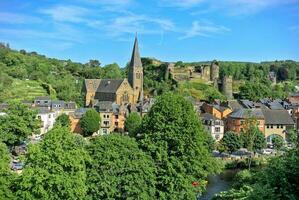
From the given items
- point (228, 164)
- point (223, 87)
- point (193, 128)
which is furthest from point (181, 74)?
point (193, 128)

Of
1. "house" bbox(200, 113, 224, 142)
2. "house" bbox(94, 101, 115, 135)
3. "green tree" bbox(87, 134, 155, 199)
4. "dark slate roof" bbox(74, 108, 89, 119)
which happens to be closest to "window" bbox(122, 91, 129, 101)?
"house" bbox(94, 101, 115, 135)

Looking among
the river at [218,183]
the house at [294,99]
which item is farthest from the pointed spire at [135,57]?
the river at [218,183]

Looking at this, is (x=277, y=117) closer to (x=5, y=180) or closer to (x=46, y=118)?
(x=46, y=118)

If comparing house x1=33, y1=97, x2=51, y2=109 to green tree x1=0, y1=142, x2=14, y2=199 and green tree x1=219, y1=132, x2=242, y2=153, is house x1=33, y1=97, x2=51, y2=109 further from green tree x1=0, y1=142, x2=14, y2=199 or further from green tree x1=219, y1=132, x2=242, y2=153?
green tree x1=0, y1=142, x2=14, y2=199

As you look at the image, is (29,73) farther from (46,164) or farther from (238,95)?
(46,164)

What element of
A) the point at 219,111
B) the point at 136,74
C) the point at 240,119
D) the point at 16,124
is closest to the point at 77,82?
the point at 136,74

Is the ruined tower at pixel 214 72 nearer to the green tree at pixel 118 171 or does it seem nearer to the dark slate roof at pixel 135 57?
the dark slate roof at pixel 135 57
